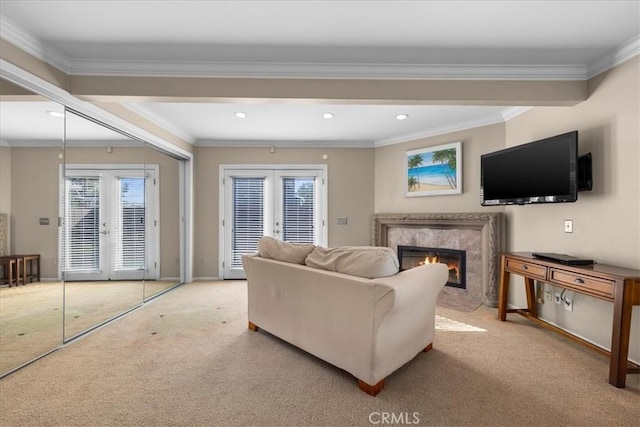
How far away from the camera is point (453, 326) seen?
2.98 m

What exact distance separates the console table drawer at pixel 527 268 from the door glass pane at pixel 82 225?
457 centimetres

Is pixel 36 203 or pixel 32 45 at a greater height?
pixel 32 45

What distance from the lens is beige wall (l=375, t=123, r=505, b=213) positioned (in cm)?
380

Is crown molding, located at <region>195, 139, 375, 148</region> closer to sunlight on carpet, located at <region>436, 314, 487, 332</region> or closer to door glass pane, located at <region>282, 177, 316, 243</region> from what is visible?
door glass pane, located at <region>282, 177, 316, 243</region>

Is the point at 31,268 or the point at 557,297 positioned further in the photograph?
the point at 557,297

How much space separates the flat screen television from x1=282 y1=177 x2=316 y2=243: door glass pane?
8.93ft

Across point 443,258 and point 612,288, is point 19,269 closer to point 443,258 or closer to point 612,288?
point 612,288

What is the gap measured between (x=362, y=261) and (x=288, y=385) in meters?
1.00

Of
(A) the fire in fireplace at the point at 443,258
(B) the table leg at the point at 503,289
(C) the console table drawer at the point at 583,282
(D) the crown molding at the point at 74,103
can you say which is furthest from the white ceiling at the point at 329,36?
(A) the fire in fireplace at the point at 443,258

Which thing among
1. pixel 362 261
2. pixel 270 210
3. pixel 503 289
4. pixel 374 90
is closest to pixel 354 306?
pixel 362 261

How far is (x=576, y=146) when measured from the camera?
2.41m

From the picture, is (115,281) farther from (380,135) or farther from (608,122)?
(608,122)

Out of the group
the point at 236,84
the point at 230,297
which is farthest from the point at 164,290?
the point at 236,84

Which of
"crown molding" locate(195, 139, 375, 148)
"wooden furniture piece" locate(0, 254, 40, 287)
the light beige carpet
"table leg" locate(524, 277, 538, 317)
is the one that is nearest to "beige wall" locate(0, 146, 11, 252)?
"wooden furniture piece" locate(0, 254, 40, 287)
